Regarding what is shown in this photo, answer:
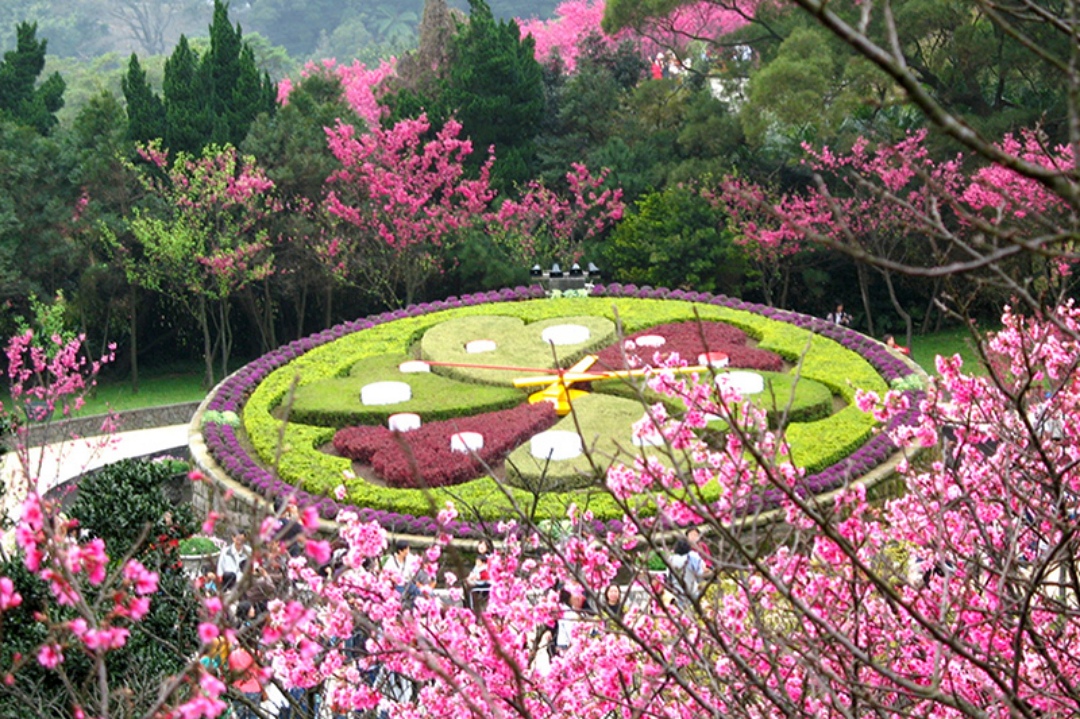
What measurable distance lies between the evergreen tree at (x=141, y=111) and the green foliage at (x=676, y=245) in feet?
27.8

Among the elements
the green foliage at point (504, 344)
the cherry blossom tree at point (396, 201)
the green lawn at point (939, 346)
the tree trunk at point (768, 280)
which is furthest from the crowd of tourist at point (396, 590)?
the tree trunk at point (768, 280)

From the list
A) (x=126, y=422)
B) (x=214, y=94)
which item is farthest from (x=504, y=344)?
(x=214, y=94)

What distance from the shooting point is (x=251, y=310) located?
23141 mm

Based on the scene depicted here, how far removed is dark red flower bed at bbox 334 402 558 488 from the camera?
12656mm

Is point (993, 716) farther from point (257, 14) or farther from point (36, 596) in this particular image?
point (257, 14)

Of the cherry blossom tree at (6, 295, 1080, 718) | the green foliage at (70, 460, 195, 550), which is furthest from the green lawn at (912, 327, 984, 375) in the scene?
the cherry blossom tree at (6, 295, 1080, 718)

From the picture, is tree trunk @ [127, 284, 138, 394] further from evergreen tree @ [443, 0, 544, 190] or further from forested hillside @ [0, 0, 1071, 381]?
evergreen tree @ [443, 0, 544, 190]

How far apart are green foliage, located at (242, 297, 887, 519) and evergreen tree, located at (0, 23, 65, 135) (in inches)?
396

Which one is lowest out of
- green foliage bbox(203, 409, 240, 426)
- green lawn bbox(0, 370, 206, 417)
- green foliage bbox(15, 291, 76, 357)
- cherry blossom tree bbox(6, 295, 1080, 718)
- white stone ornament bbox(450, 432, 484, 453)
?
green lawn bbox(0, 370, 206, 417)

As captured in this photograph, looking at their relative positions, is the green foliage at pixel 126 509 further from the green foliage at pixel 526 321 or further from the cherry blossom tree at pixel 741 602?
the cherry blossom tree at pixel 741 602

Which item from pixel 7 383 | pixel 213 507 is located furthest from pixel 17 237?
pixel 213 507

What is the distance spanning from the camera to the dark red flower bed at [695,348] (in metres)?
15.2

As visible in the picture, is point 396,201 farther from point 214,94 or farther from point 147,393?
point 147,393

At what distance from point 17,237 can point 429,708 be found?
59.0 ft
